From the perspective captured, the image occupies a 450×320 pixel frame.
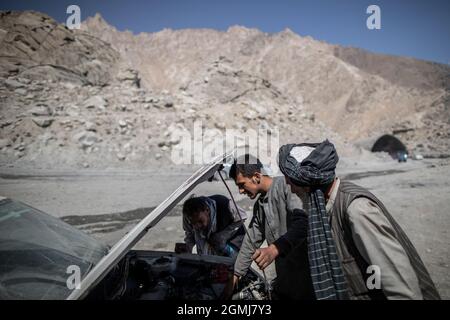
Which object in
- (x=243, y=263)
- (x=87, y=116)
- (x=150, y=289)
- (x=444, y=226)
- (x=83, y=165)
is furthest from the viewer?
(x=87, y=116)

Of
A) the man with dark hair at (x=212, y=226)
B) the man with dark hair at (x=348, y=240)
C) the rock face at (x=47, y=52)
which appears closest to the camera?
the man with dark hair at (x=348, y=240)

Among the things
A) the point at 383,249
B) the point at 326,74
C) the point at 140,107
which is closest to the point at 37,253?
the point at 383,249

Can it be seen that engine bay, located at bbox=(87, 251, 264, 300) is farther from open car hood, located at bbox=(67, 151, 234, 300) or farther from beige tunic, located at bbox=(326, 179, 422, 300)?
beige tunic, located at bbox=(326, 179, 422, 300)

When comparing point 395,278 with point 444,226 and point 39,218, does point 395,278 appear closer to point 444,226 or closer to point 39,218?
point 39,218

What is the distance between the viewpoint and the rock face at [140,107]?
51.6 ft

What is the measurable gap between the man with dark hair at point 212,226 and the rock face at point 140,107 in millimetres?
13069

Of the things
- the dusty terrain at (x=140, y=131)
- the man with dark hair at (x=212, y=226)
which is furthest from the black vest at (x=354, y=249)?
the dusty terrain at (x=140, y=131)

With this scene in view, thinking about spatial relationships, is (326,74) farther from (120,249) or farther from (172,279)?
(120,249)

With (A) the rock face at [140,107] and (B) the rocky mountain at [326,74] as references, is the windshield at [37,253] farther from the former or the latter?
(B) the rocky mountain at [326,74]

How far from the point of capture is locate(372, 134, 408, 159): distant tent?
104ft

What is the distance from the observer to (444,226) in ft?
18.4

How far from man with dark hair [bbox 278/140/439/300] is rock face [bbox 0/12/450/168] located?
47.9 feet
